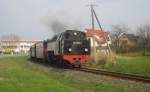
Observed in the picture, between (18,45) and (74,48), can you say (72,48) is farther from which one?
(18,45)

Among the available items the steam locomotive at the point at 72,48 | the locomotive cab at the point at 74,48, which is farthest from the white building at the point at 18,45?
the locomotive cab at the point at 74,48

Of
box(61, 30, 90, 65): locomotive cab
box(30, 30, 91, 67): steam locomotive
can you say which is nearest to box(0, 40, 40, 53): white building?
box(30, 30, 91, 67): steam locomotive

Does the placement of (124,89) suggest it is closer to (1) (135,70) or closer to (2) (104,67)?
(1) (135,70)

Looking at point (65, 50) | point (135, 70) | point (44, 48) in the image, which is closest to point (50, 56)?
point (44, 48)

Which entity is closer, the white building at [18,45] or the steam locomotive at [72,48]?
the steam locomotive at [72,48]

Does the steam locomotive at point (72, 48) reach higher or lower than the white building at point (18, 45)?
lower

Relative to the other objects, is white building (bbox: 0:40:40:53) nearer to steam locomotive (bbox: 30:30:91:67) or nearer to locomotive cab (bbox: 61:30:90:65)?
steam locomotive (bbox: 30:30:91:67)

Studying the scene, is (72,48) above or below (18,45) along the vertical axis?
below

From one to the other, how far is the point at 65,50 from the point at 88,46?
2169mm

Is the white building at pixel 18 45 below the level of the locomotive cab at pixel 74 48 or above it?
above

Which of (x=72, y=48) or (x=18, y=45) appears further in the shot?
(x=18, y=45)

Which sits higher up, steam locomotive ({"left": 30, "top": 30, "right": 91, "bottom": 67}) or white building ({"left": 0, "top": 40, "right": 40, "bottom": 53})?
white building ({"left": 0, "top": 40, "right": 40, "bottom": 53})

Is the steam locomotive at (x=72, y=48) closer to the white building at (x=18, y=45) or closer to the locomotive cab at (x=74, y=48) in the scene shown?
the locomotive cab at (x=74, y=48)

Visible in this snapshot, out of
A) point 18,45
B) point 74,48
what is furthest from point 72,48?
point 18,45
